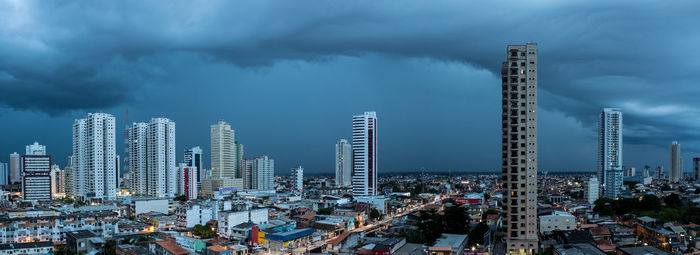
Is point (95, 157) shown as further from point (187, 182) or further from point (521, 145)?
point (521, 145)

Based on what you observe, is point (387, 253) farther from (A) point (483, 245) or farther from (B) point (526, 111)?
(B) point (526, 111)

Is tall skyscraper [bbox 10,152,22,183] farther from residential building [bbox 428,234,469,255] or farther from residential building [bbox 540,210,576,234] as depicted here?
residential building [bbox 540,210,576,234]

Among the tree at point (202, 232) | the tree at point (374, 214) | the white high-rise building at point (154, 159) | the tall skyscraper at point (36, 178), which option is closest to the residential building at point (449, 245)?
the tree at point (202, 232)

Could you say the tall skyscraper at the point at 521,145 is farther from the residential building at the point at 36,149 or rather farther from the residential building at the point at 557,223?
the residential building at the point at 36,149

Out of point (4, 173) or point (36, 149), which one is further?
point (4, 173)

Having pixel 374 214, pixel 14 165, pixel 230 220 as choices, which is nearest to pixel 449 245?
pixel 230 220

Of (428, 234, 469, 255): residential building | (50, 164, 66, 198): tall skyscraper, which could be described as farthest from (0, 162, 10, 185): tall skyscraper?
(428, 234, 469, 255): residential building
